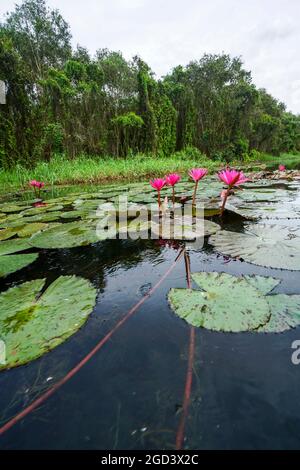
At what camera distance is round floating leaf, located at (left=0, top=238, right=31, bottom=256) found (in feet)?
5.92

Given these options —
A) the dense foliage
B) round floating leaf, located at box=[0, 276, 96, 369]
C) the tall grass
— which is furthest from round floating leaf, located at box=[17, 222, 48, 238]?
the dense foliage

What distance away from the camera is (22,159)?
6137 millimetres

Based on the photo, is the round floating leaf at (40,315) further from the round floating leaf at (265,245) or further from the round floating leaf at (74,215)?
the round floating leaf at (74,215)

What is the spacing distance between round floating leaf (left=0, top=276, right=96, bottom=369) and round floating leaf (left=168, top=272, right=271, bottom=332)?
409mm

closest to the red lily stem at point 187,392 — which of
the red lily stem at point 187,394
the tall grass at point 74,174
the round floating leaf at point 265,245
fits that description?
the red lily stem at point 187,394

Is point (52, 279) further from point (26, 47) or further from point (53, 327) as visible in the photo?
point (26, 47)

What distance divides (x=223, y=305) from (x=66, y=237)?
4.58ft

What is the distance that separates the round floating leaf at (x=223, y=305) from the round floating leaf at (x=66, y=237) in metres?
1.00

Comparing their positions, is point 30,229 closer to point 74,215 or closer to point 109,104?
point 74,215

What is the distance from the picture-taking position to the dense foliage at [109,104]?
20.1 ft

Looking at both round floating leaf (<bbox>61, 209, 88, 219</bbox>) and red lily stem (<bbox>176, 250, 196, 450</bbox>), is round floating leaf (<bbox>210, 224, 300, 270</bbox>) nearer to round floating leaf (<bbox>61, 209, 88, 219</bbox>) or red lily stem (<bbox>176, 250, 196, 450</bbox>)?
red lily stem (<bbox>176, 250, 196, 450</bbox>)

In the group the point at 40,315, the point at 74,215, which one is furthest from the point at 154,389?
the point at 74,215

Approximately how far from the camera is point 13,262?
5.23ft
